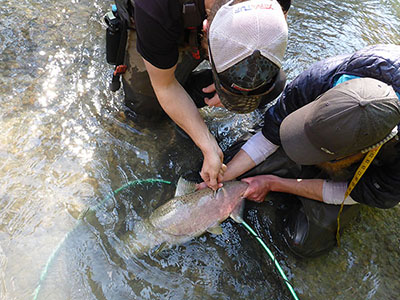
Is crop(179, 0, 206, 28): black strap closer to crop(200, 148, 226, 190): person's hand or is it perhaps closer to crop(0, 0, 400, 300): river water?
crop(200, 148, 226, 190): person's hand

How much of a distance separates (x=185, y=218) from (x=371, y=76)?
1580 millimetres

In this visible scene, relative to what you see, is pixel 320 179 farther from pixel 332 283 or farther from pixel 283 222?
pixel 332 283

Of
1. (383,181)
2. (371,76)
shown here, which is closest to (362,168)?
(383,181)

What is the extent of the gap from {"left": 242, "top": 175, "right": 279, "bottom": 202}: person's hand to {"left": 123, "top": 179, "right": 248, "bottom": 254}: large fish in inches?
4.6

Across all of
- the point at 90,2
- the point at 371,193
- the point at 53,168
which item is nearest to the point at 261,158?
the point at 371,193

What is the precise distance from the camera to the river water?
234 cm

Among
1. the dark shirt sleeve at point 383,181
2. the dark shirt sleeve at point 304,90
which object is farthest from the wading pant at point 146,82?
the dark shirt sleeve at point 383,181

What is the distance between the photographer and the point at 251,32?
64.9 inches

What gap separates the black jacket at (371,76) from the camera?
200 cm

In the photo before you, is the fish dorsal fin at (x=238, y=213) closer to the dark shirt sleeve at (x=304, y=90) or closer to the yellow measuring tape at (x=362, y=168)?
the dark shirt sleeve at (x=304, y=90)

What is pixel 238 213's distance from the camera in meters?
2.67

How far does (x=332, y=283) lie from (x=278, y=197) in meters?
0.80

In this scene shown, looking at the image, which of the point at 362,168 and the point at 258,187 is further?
the point at 258,187

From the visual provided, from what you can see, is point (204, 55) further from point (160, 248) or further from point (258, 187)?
point (160, 248)
